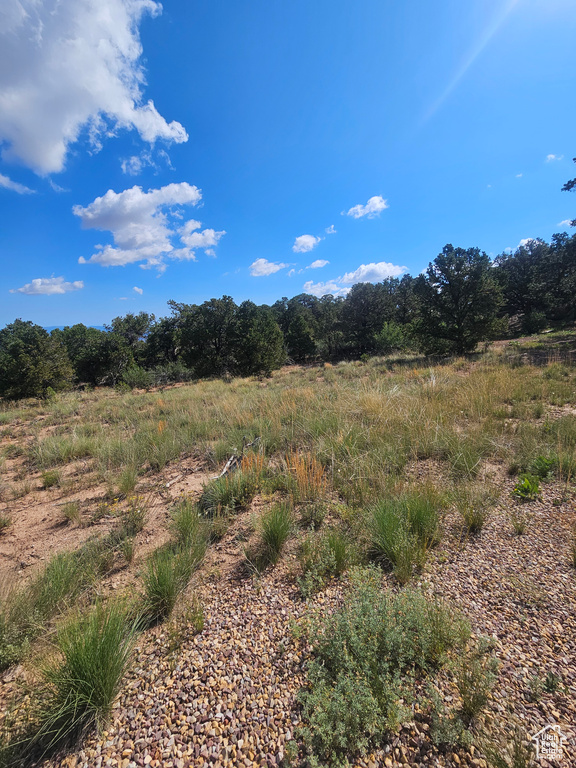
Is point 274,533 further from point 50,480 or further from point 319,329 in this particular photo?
point 319,329

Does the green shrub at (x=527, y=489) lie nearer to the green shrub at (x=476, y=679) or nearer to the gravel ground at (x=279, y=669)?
the gravel ground at (x=279, y=669)

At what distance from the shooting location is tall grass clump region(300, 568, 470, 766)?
124cm

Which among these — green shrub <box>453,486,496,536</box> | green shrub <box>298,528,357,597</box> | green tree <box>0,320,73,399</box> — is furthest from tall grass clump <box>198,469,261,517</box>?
green tree <box>0,320,73,399</box>

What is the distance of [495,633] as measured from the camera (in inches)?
64.6

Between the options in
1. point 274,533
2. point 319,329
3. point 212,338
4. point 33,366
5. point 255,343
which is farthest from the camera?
point 319,329

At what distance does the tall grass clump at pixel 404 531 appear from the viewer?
84.7 inches

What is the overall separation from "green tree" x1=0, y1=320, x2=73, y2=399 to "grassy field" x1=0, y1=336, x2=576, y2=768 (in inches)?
773

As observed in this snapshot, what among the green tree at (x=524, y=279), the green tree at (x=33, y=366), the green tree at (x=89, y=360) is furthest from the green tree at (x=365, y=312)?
the green tree at (x=33, y=366)

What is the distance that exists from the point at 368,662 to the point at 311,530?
1.20 m

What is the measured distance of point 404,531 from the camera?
229 centimetres

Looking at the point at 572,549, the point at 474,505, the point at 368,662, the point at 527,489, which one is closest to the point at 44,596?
the point at 368,662

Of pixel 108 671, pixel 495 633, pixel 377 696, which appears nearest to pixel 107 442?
pixel 108 671

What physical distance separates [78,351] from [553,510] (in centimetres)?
4125

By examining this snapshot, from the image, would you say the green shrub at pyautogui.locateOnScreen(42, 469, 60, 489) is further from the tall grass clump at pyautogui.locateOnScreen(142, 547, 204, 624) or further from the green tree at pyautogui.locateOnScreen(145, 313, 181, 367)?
the green tree at pyautogui.locateOnScreen(145, 313, 181, 367)
